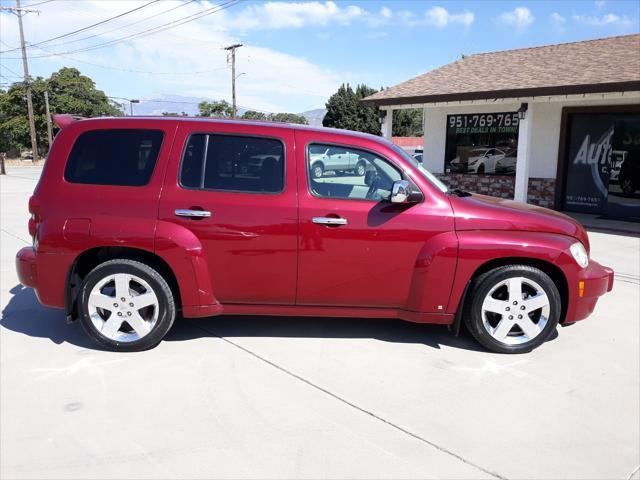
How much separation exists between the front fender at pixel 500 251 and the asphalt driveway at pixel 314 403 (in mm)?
664

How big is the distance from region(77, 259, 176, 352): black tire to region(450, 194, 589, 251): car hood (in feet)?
7.67

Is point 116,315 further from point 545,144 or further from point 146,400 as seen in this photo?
point 545,144

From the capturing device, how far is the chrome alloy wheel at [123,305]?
4266 mm

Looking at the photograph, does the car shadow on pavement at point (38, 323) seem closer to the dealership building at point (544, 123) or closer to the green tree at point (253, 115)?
the dealership building at point (544, 123)

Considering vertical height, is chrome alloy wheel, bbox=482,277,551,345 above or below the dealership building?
below

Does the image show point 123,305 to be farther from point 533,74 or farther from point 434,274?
point 533,74

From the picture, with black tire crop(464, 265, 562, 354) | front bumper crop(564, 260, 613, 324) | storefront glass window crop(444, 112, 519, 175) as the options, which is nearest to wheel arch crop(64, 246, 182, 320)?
black tire crop(464, 265, 562, 354)

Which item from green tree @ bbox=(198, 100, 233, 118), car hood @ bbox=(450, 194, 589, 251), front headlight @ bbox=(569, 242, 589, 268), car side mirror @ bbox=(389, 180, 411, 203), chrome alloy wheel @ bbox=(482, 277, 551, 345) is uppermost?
green tree @ bbox=(198, 100, 233, 118)

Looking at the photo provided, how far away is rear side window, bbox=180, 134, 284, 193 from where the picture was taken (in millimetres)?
4262

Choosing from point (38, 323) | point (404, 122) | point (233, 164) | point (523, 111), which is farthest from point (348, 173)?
point (404, 122)

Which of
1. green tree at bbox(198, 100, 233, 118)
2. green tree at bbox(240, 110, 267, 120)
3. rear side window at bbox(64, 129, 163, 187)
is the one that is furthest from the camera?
green tree at bbox(240, 110, 267, 120)

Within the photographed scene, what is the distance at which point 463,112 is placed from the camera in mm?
15562

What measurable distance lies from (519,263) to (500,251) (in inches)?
10.5

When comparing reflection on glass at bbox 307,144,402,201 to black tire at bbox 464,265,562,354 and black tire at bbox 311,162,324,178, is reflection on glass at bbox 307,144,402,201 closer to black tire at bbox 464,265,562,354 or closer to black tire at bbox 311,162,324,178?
black tire at bbox 311,162,324,178
